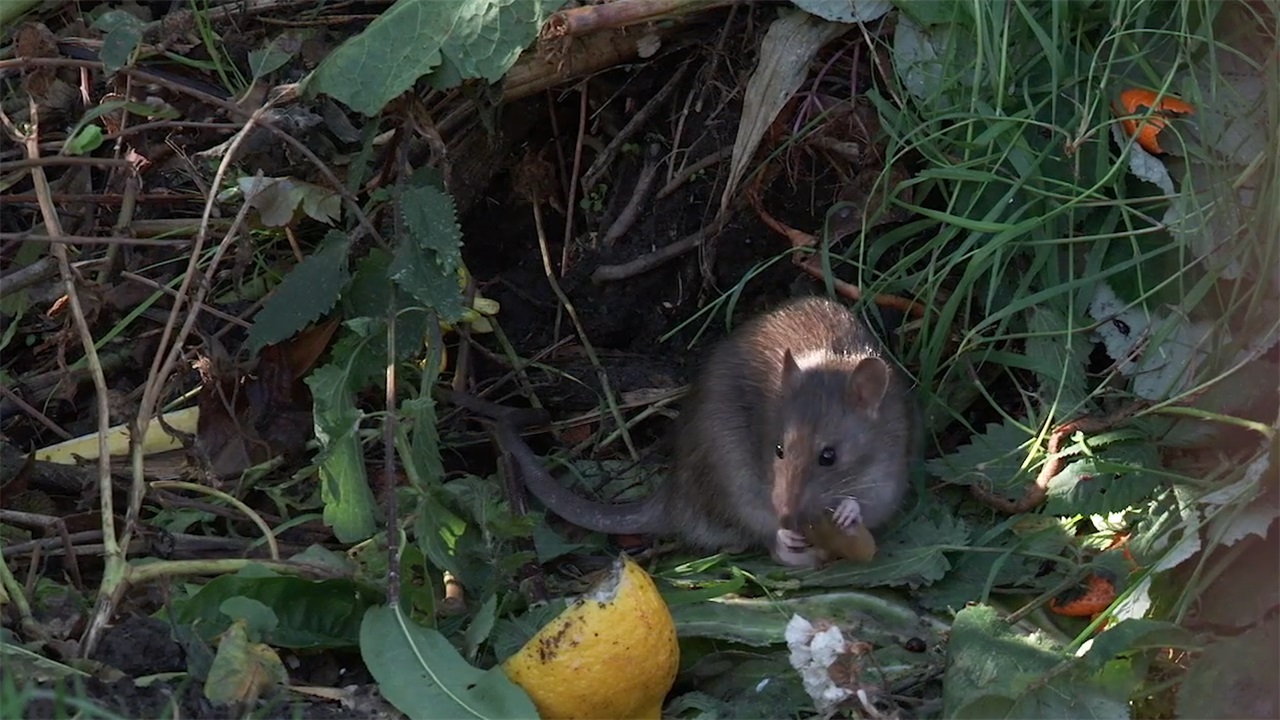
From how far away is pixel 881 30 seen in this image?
477 centimetres

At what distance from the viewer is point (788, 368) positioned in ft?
14.8

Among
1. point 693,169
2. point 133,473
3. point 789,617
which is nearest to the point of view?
point 133,473

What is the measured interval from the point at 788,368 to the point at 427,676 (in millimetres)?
1676

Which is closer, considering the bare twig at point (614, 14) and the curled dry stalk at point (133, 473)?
the curled dry stalk at point (133, 473)

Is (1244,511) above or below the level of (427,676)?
above

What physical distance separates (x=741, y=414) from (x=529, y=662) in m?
1.57

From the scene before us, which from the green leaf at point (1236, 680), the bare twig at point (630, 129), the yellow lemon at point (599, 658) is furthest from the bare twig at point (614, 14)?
the green leaf at point (1236, 680)

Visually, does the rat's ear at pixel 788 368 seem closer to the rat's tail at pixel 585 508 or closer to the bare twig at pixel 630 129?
the rat's tail at pixel 585 508

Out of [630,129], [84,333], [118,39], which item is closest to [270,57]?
[118,39]

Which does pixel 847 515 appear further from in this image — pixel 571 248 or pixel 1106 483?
pixel 571 248

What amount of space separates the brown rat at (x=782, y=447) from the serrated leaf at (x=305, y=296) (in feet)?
2.85

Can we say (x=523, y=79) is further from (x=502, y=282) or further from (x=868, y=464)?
(x=868, y=464)

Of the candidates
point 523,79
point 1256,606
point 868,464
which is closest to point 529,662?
point 868,464

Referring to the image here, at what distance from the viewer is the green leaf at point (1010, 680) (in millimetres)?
3359
